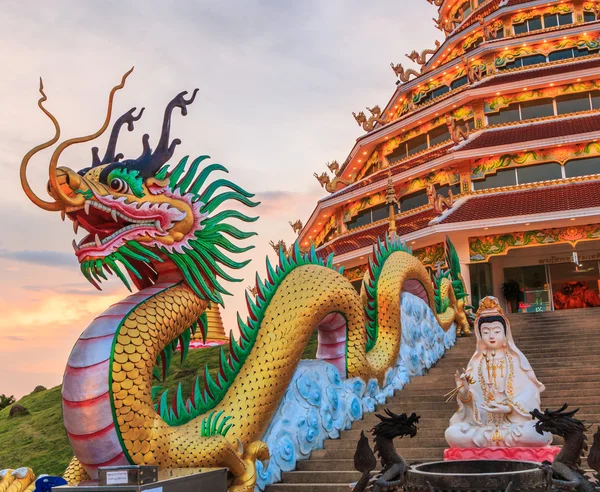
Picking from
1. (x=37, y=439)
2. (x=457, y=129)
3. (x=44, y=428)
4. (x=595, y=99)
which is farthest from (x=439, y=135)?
(x=37, y=439)

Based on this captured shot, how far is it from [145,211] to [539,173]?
1471 centimetres

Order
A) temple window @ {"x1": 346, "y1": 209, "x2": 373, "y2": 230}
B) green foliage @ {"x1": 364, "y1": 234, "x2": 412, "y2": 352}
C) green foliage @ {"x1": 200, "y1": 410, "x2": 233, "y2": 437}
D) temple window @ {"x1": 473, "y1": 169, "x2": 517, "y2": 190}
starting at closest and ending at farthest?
green foliage @ {"x1": 200, "y1": 410, "x2": 233, "y2": 437} < green foliage @ {"x1": 364, "y1": 234, "x2": 412, "y2": 352} < temple window @ {"x1": 473, "y1": 169, "x2": 517, "y2": 190} < temple window @ {"x1": 346, "y1": 209, "x2": 373, "y2": 230}

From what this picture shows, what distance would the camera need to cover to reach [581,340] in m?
12.2

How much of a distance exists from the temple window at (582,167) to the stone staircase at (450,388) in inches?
195

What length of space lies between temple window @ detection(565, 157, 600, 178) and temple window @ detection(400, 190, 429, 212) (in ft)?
12.9

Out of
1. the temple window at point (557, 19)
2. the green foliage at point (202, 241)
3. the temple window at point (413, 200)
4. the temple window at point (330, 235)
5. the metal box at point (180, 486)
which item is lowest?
the metal box at point (180, 486)

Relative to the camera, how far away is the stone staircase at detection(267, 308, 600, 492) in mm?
7039

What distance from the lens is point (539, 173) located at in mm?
18344

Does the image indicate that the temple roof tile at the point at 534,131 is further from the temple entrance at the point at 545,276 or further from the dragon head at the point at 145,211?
the dragon head at the point at 145,211

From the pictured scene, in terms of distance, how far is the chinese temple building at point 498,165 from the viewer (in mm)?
17406

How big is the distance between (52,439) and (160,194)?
23.7 ft

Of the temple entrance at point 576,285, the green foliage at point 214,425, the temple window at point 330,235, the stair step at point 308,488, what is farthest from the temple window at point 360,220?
the green foliage at point 214,425

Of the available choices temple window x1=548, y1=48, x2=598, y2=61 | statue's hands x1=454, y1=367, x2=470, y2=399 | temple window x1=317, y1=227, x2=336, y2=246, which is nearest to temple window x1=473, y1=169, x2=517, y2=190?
temple window x1=548, y1=48, x2=598, y2=61

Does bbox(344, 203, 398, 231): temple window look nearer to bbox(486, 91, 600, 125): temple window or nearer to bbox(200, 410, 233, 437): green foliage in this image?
bbox(486, 91, 600, 125): temple window
